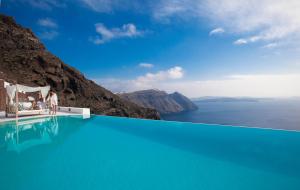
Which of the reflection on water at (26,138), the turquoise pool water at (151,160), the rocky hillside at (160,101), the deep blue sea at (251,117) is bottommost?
the deep blue sea at (251,117)

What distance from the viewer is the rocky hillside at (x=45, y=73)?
32875 mm

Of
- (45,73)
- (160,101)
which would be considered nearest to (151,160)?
(45,73)

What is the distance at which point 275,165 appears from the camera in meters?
4.17

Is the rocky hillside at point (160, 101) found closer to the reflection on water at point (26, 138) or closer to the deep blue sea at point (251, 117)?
A: the deep blue sea at point (251, 117)

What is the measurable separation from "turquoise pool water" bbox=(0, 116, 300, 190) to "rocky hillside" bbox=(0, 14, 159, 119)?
2604cm

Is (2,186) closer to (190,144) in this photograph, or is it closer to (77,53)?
(190,144)

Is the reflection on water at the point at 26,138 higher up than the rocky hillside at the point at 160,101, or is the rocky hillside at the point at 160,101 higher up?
the rocky hillside at the point at 160,101

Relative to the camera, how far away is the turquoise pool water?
3.24 meters

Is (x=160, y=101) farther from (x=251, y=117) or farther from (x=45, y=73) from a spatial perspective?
(x=45, y=73)

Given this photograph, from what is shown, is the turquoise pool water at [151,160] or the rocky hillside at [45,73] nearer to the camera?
the turquoise pool water at [151,160]

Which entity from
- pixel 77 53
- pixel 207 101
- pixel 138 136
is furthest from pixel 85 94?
pixel 207 101

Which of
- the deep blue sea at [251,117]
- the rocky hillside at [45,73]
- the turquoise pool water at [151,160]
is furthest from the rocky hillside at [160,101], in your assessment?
the turquoise pool water at [151,160]

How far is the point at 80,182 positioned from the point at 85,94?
141 feet

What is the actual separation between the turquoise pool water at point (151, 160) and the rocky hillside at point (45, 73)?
2604 centimetres
